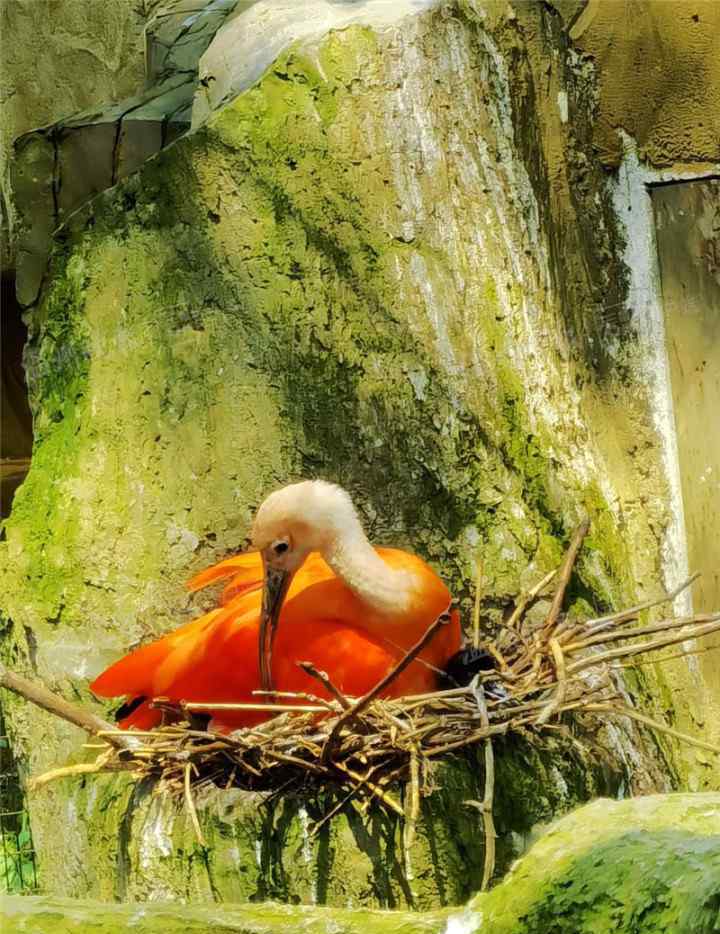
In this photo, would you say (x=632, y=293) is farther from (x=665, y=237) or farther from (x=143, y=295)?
(x=143, y=295)

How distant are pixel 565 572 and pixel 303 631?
729 mm

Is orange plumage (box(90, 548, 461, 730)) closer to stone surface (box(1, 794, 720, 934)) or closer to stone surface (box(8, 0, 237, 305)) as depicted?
stone surface (box(1, 794, 720, 934))

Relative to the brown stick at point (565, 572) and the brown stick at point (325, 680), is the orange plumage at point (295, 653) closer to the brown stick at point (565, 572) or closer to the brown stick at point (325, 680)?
the brown stick at point (565, 572)

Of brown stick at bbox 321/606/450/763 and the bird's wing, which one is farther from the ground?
the bird's wing

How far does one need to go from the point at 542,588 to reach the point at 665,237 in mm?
1472

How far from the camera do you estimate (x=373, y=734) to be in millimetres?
3326

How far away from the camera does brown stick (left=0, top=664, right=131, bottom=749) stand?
3.50m

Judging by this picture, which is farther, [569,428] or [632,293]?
[632,293]

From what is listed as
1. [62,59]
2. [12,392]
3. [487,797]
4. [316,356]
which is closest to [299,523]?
[316,356]

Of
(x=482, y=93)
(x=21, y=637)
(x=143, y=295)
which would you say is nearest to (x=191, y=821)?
(x=21, y=637)

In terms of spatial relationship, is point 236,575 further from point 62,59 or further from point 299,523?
point 62,59

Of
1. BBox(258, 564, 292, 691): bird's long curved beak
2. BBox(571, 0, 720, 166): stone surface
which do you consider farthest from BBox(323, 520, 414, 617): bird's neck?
BBox(571, 0, 720, 166): stone surface

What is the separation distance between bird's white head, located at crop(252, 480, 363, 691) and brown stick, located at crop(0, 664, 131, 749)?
0.53 metres

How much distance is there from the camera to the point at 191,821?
3.34m
